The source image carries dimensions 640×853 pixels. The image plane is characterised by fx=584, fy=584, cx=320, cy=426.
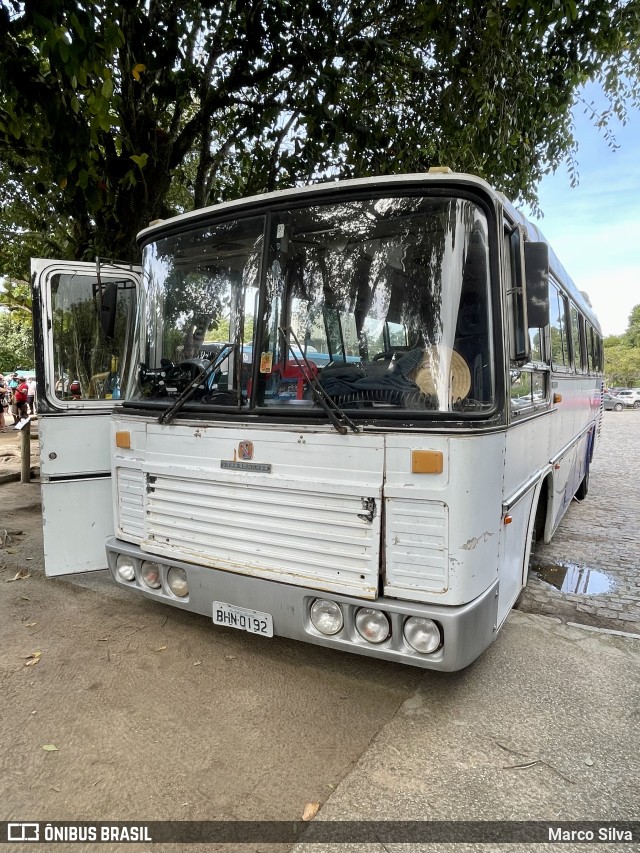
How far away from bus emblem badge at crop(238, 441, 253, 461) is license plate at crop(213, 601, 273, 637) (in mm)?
840

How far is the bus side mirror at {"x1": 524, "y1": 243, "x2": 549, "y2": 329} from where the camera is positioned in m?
3.12

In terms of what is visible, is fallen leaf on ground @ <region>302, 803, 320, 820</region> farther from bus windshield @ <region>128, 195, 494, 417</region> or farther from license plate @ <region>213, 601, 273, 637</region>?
bus windshield @ <region>128, 195, 494, 417</region>

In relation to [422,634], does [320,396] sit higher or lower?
higher

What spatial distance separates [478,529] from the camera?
2795 millimetres

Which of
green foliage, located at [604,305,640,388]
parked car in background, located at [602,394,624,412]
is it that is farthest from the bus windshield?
green foliage, located at [604,305,640,388]

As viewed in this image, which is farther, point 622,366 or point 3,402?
point 622,366

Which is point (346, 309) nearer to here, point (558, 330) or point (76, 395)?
point (76, 395)

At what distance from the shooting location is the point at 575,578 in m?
5.39

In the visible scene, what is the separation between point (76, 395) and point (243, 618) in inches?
94.1

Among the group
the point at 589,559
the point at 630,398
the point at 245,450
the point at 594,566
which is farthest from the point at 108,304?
the point at 630,398

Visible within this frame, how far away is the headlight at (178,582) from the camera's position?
3.49 metres

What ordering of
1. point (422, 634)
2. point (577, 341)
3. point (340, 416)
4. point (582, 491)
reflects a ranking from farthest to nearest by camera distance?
1. point (582, 491)
2. point (577, 341)
3. point (340, 416)
4. point (422, 634)

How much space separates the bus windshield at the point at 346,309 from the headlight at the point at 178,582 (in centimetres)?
103

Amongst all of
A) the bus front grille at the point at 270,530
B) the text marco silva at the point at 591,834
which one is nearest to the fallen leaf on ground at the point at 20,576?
the bus front grille at the point at 270,530
